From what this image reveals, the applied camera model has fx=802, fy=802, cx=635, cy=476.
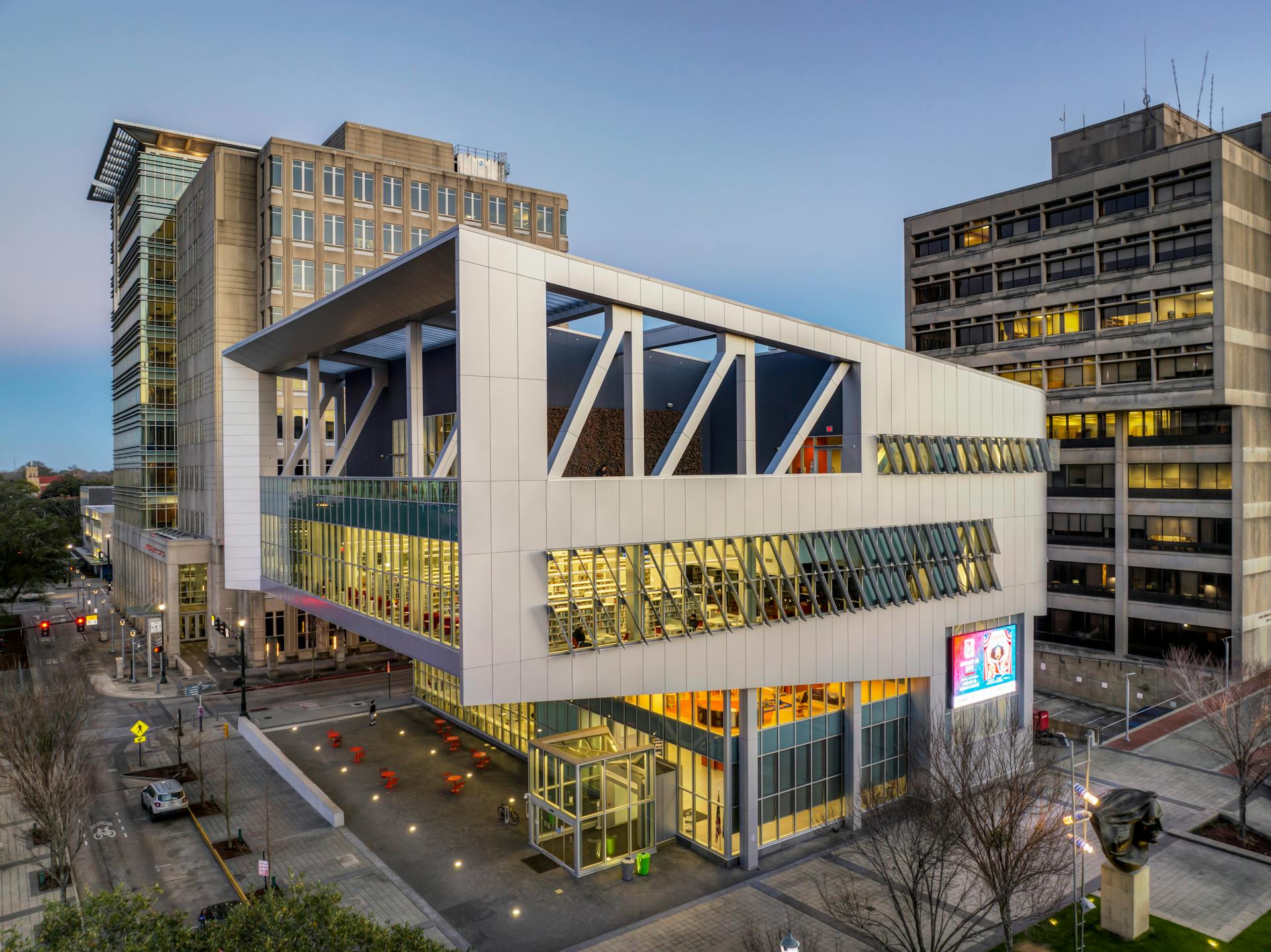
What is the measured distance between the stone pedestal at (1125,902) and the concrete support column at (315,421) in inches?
1272

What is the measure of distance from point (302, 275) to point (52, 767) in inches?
1657

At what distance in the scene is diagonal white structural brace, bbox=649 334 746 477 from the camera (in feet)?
82.9

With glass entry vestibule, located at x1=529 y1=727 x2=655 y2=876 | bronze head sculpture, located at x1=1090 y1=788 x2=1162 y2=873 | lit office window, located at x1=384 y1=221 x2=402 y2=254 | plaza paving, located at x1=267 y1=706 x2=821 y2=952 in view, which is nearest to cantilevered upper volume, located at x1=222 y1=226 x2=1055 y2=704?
glass entry vestibule, located at x1=529 y1=727 x2=655 y2=876

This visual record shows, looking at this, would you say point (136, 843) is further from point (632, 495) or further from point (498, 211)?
point (498, 211)

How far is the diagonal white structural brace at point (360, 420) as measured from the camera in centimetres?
3562

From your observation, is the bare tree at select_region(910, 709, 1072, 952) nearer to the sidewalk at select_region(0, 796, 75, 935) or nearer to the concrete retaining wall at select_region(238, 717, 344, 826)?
the concrete retaining wall at select_region(238, 717, 344, 826)

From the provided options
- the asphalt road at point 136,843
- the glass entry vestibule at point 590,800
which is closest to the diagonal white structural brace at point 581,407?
the glass entry vestibule at point 590,800

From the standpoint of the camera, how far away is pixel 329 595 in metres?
33.5

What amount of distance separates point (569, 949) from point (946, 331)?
51.1m

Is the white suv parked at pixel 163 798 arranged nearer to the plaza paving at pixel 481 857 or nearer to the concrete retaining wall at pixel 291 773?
the concrete retaining wall at pixel 291 773

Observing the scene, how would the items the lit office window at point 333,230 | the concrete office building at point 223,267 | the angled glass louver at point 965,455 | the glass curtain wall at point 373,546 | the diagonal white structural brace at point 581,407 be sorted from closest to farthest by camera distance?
1. the diagonal white structural brace at point 581,407
2. the glass curtain wall at point 373,546
3. the angled glass louver at point 965,455
4. the concrete office building at point 223,267
5. the lit office window at point 333,230

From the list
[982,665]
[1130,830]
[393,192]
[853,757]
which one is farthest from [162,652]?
[1130,830]

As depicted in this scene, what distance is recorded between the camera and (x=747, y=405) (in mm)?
27484

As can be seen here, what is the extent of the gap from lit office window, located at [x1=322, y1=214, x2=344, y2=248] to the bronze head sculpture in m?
58.7
